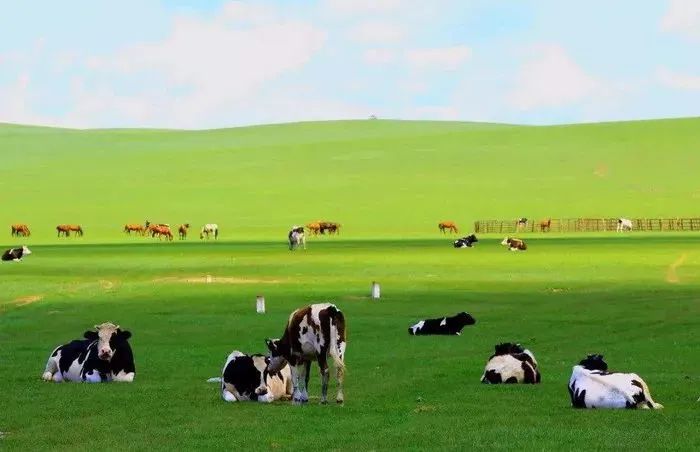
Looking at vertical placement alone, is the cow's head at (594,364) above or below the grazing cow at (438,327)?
above

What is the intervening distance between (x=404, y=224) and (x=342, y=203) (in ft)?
47.9

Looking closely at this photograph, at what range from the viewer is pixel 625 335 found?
3044cm

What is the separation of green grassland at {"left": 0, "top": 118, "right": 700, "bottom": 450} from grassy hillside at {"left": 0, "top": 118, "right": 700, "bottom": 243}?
65cm

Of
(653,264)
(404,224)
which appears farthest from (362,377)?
(404,224)

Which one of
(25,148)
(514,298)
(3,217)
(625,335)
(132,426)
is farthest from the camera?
(25,148)

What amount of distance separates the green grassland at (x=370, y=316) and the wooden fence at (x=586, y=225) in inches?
209

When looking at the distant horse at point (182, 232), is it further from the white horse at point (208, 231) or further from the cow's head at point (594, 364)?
the cow's head at point (594, 364)

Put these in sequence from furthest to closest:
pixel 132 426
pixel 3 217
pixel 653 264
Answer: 1. pixel 3 217
2. pixel 653 264
3. pixel 132 426

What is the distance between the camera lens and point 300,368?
19.0m

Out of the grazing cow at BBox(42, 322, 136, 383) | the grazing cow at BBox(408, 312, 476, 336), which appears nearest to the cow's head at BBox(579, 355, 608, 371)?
the grazing cow at BBox(42, 322, 136, 383)

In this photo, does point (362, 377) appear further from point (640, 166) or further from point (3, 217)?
point (640, 166)

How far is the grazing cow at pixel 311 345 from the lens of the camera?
18.3 metres

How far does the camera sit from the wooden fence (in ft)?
372

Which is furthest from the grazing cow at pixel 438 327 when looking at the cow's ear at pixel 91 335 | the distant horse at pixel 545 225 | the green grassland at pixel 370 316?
the distant horse at pixel 545 225
